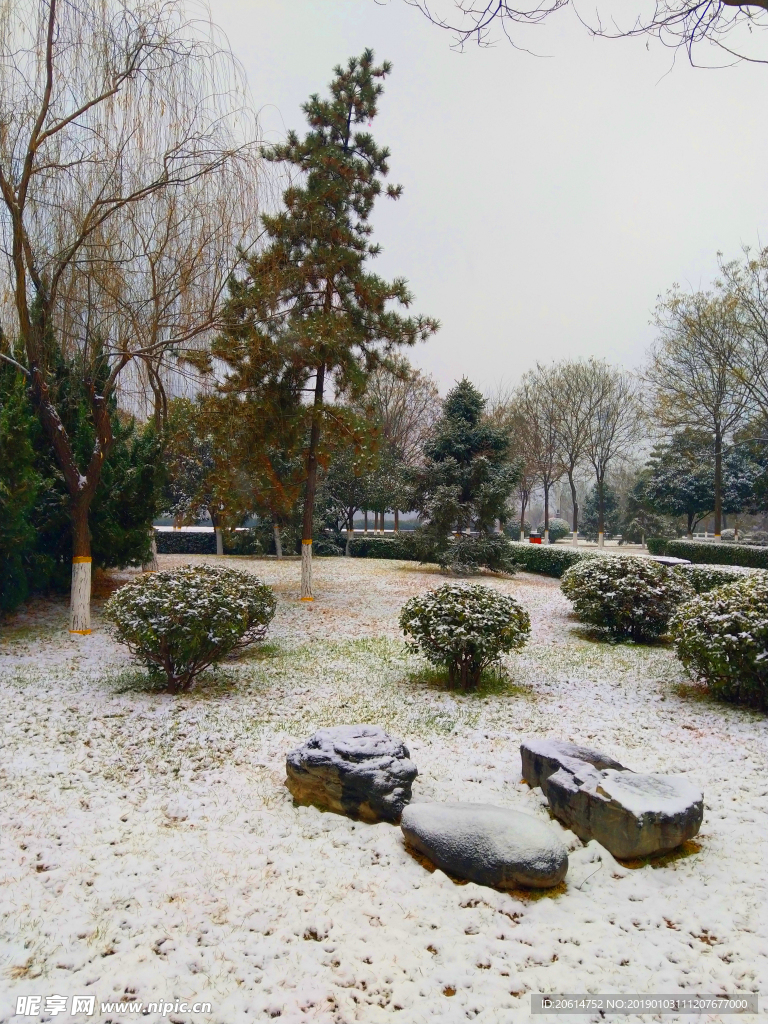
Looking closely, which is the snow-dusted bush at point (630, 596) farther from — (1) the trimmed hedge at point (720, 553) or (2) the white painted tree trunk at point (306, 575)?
(1) the trimmed hedge at point (720, 553)

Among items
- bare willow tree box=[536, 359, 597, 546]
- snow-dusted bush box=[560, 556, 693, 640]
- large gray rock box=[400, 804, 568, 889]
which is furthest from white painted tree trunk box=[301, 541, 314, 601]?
bare willow tree box=[536, 359, 597, 546]

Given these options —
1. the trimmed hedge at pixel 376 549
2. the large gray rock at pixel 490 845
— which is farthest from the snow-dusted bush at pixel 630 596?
the trimmed hedge at pixel 376 549

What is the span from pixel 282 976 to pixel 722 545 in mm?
16294

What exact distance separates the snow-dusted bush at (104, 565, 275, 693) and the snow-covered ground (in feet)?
1.07

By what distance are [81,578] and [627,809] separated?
7.64 metres

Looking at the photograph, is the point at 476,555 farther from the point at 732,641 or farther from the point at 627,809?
the point at 627,809

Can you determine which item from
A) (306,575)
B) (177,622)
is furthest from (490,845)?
(306,575)

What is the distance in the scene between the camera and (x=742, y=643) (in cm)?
569

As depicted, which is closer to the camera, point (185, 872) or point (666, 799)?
point (185, 872)

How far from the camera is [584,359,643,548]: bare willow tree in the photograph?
27250 mm

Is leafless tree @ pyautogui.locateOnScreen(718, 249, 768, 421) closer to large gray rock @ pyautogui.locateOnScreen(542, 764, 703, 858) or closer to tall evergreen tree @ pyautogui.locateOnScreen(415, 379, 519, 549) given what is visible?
tall evergreen tree @ pyautogui.locateOnScreen(415, 379, 519, 549)

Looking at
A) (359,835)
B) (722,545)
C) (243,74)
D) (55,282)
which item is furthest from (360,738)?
(722,545)

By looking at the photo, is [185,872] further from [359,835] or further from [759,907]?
[759,907]

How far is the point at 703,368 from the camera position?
19.8 m
